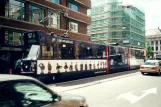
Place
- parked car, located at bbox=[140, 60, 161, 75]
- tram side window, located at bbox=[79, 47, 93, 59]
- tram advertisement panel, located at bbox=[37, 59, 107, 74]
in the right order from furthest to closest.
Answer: parked car, located at bbox=[140, 60, 161, 75], tram side window, located at bbox=[79, 47, 93, 59], tram advertisement panel, located at bbox=[37, 59, 107, 74]

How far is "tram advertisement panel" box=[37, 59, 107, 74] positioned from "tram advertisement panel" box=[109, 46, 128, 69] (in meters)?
2.43

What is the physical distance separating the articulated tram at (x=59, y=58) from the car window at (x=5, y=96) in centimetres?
1055

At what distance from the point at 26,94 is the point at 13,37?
2380 centimetres

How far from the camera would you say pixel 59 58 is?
611 inches

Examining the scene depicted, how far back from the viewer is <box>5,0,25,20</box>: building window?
2569 centimetres

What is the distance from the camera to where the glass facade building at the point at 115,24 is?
8938cm

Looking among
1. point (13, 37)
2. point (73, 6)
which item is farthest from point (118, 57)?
point (73, 6)

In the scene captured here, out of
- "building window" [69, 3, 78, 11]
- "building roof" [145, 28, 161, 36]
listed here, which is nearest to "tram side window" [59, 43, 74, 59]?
"building window" [69, 3, 78, 11]

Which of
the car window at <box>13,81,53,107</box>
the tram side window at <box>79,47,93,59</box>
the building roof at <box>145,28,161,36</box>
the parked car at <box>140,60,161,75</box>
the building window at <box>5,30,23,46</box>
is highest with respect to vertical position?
the building roof at <box>145,28,161,36</box>

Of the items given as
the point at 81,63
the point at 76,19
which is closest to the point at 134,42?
the point at 76,19

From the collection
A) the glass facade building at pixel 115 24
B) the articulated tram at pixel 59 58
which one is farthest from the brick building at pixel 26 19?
the glass facade building at pixel 115 24

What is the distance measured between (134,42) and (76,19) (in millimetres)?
61430

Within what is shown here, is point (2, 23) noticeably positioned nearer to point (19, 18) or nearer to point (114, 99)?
point (19, 18)

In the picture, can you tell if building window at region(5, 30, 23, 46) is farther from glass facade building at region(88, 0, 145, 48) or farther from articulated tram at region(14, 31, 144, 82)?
glass facade building at region(88, 0, 145, 48)
